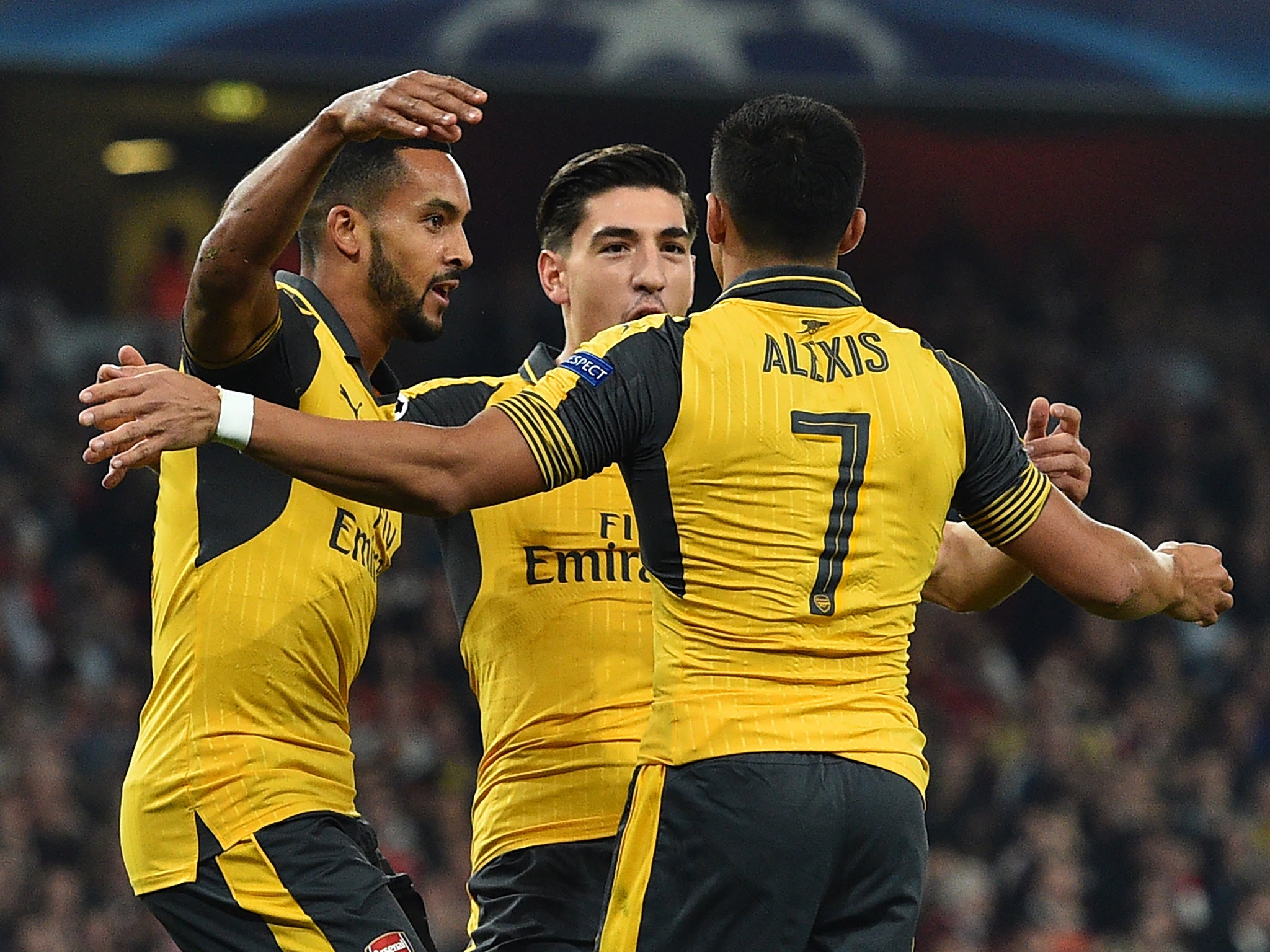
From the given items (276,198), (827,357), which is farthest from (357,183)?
(827,357)

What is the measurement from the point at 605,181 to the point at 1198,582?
177cm


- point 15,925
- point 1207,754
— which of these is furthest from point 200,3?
point 1207,754

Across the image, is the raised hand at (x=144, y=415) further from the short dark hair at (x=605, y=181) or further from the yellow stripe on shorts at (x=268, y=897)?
Result: the short dark hair at (x=605, y=181)

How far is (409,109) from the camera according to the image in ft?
10.5

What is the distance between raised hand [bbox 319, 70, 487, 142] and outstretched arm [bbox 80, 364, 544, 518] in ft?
1.69

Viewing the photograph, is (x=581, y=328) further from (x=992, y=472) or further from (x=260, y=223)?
(x=992, y=472)

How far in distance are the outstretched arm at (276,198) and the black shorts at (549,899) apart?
53.6 inches

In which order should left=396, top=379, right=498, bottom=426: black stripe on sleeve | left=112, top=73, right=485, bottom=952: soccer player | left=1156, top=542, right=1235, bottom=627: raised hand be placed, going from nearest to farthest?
left=112, top=73, right=485, bottom=952: soccer player, left=1156, top=542, right=1235, bottom=627: raised hand, left=396, top=379, right=498, bottom=426: black stripe on sleeve

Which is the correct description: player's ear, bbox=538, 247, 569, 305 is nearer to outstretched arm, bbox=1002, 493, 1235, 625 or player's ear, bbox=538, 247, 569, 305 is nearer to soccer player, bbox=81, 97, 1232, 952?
soccer player, bbox=81, 97, 1232, 952

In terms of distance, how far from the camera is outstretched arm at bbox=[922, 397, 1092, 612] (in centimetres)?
371

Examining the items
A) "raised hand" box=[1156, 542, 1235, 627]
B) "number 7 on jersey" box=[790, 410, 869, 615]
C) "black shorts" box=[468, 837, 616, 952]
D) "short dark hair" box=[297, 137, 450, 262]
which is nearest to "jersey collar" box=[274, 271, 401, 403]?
"short dark hair" box=[297, 137, 450, 262]

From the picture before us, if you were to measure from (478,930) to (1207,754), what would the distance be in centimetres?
973

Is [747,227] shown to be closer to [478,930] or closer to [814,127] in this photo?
[814,127]

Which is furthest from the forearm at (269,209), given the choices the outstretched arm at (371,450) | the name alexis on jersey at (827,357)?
the name alexis on jersey at (827,357)
